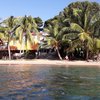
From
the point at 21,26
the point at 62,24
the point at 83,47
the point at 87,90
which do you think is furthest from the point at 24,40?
the point at 87,90

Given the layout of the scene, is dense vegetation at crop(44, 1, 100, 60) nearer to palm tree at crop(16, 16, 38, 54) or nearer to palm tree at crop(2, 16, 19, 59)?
palm tree at crop(16, 16, 38, 54)

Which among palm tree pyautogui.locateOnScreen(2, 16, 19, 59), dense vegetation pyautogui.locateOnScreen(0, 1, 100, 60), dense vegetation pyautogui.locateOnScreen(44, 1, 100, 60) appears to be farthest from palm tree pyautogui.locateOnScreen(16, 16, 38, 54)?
dense vegetation pyautogui.locateOnScreen(44, 1, 100, 60)

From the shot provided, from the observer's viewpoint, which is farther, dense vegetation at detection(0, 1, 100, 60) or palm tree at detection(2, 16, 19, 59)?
palm tree at detection(2, 16, 19, 59)

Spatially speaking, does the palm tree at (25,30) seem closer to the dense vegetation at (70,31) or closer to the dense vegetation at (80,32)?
the dense vegetation at (70,31)

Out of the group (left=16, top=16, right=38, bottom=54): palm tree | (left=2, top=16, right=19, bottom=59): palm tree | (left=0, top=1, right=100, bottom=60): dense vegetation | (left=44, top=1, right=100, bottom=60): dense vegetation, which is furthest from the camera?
(left=2, top=16, right=19, bottom=59): palm tree

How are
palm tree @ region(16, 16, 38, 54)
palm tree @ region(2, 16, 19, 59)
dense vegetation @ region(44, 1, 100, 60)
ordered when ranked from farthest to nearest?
palm tree @ region(2, 16, 19, 59) → palm tree @ region(16, 16, 38, 54) → dense vegetation @ region(44, 1, 100, 60)

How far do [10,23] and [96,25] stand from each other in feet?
53.2

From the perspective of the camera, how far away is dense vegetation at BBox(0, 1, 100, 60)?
51.1 metres

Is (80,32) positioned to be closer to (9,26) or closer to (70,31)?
(70,31)

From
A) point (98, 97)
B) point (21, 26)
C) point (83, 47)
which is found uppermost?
point (21, 26)

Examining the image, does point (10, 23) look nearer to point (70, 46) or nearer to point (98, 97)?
point (70, 46)

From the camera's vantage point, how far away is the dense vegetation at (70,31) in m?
51.1

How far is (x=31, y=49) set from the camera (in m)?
62.4

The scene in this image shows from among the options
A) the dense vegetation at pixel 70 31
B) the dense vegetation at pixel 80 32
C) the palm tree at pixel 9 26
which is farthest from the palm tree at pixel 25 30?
the dense vegetation at pixel 80 32
